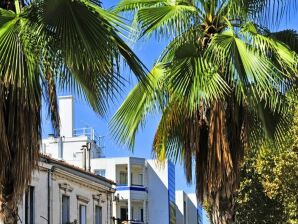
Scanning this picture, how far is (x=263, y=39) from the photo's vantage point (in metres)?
12.9

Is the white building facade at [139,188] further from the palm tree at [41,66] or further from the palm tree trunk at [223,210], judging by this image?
the palm tree at [41,66]

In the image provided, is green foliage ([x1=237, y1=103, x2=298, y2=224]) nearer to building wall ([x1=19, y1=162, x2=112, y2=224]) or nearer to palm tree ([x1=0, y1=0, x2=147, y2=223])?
building wall ([x1=19, y1=162, x2=112, y2=224])

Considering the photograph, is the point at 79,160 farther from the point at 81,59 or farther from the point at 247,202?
the point at 81,59

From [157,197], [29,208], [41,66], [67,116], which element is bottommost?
[41,66]

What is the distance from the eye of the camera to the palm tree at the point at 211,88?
41.2 ft

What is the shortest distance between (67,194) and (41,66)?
28.2 meters

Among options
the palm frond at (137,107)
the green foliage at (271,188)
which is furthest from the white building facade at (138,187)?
the palm frond at (137,107)

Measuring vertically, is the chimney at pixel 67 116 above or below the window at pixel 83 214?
above

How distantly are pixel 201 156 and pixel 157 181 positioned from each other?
61571mm

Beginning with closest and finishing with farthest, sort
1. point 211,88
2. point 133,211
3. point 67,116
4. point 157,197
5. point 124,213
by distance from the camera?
point 211,88
point 67,116
point 124,213
point 133,211
point 157,197

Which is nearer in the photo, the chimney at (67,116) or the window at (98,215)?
the window at (98,215)

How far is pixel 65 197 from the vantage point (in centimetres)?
3731

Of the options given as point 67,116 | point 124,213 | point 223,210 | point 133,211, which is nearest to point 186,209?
point 133,211

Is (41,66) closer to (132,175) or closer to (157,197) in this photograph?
(132,175)
